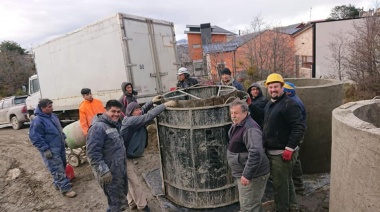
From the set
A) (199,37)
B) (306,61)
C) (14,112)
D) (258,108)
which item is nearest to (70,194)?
(258,108)

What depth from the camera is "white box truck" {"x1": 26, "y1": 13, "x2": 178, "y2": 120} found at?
7.61 meters

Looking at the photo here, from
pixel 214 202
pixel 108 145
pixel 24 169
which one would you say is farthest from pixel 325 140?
pixel 24 169

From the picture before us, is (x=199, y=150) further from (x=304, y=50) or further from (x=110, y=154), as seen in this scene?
(x=304, y=50)

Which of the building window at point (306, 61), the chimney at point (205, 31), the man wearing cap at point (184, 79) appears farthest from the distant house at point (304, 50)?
the man wearing cap at point (184, 79)

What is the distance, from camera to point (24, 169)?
22.5ft

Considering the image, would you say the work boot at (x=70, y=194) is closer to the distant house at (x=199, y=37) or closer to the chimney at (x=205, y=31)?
the distant house at (x=199, y=37)

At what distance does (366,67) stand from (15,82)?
31.5 metres

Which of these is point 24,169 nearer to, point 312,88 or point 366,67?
point 312,88

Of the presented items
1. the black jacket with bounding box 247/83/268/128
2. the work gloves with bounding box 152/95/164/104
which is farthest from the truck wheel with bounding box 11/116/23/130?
the black jacket with bounding box 247/83/268/128

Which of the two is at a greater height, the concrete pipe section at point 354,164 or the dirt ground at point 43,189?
the concrete pipe section at point 354,164

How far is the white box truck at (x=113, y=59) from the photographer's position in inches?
300

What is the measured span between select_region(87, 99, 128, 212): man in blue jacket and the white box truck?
423 cm

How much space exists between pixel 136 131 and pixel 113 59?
14.4 ft

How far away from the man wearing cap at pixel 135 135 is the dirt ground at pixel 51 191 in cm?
37
